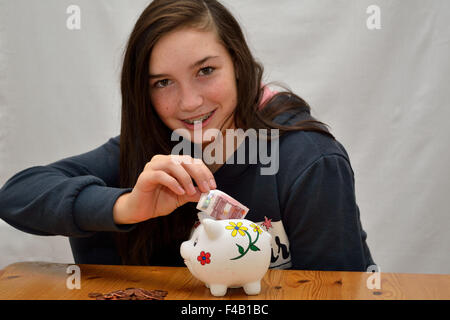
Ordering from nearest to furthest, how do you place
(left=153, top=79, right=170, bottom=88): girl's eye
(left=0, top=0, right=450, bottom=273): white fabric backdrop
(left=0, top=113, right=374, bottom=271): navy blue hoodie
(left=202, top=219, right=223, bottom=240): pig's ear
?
(left=202, top=219, right=223, bottom=240): pig's ear
(left=0, top=113, right=374, bottom=271): navy blue hoodie
(left=153, top=79, right=170, bottom=88): girl's eye
(left=0, top=0, right=450, bottom=273): white fabric backdrop

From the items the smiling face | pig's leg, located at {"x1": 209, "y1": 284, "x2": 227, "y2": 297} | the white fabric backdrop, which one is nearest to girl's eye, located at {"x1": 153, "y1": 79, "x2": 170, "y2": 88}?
the smiling face

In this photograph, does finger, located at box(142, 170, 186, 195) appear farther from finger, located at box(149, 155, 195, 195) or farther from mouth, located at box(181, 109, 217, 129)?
mouth, located at box(181, 109, 217, 129)

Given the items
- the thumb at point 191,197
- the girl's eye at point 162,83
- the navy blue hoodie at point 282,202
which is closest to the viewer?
the thumb at point 191,197

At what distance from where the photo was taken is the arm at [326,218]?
3.48 feet

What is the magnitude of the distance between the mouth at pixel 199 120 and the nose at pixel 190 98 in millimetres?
54

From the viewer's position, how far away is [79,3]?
1933mm

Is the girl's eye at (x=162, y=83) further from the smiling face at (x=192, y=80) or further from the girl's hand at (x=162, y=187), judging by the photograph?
the girl's hand at (x=162, y=187)

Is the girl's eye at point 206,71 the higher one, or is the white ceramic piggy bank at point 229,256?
the girl's eye at point 206,71

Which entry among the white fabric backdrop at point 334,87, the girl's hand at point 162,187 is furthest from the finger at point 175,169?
the white fabric backdrop at point 334,87

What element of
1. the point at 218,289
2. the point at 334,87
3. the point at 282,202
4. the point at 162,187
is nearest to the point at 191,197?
the point at 162,187

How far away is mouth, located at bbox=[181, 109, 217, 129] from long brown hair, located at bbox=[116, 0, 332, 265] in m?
0.08

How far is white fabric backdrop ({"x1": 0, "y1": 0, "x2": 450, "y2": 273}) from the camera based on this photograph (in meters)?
1.82

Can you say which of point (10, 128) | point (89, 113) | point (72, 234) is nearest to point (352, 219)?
point (72, 234)
